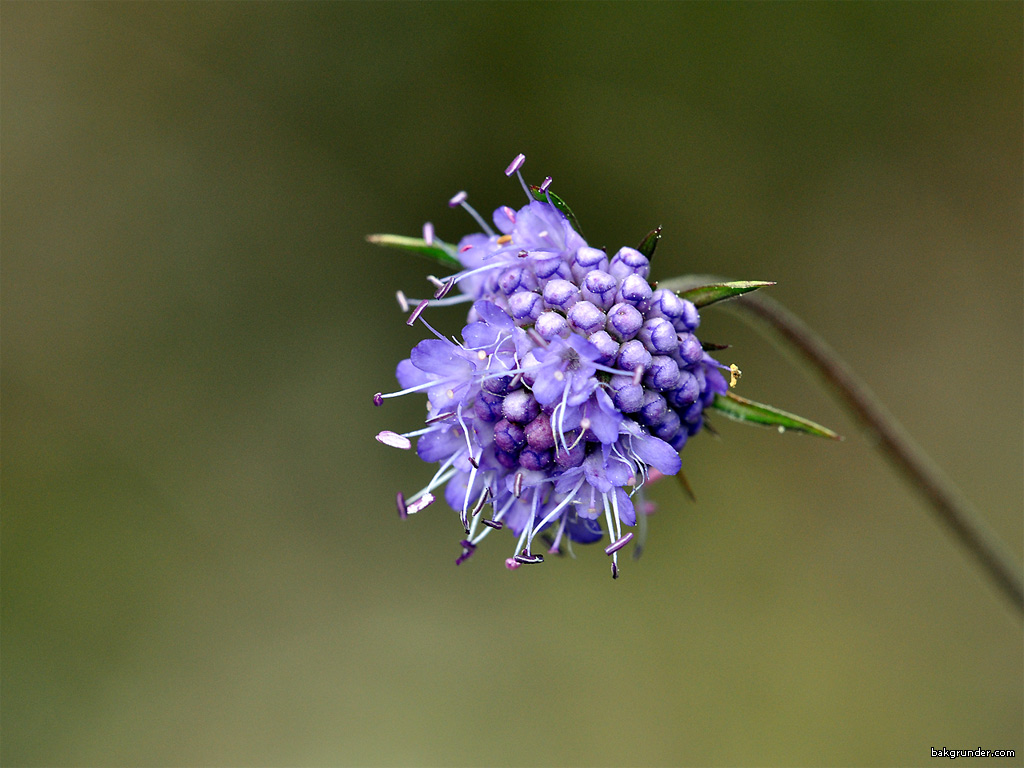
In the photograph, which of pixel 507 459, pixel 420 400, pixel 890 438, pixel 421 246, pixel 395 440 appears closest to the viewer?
pixel 507 459

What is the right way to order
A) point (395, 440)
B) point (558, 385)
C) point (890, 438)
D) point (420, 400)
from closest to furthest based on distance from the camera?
point (558, 385)
point (395, 440)
point (890, 438)
point (420, 400)

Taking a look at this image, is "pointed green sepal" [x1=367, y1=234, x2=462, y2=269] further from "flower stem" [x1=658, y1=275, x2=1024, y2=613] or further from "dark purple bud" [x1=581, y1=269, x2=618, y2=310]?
"flower stem" [x1=658, y1=275, x2=1024, y2=613]

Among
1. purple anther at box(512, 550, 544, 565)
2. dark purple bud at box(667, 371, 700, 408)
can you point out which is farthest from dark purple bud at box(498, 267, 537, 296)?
purple anther at box(512, 550, 544, 565)

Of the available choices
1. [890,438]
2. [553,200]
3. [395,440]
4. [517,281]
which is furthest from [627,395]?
[890,438]

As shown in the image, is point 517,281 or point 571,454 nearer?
point 571,454

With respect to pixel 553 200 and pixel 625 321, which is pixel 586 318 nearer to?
pixel 625 321

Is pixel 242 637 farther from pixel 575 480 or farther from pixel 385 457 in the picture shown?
pixel 575 480

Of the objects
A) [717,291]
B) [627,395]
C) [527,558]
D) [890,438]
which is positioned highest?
[890,438]

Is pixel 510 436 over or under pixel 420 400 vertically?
under
